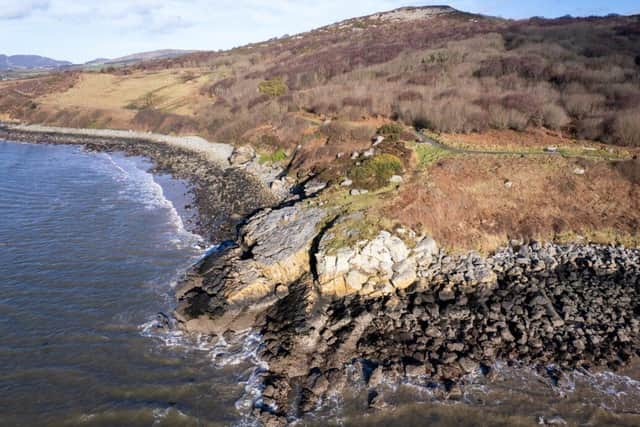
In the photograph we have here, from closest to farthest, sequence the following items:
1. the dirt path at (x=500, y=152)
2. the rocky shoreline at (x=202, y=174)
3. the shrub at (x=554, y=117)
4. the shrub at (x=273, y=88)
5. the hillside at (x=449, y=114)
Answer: the hillside at (x=449, y=114), the dirt path at (x=500, y=152), the rocky shoreline at (x=202, y=174), the shrub at (x=554, y=117), the shrub at (x=273, y=88)

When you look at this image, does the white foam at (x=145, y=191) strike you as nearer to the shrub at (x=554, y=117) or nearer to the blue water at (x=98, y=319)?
the blue water at (x=98, y=319)

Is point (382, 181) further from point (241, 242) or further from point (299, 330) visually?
point (299, 330)

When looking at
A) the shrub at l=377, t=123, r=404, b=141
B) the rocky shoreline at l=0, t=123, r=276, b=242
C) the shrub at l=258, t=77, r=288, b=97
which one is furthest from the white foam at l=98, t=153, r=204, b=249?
the shrub at l=258, t=77, r=288, b=97

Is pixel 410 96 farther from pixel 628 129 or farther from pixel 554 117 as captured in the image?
pixel 628 129

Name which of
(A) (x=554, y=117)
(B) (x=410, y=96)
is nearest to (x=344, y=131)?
(B) (x=410, y=96)

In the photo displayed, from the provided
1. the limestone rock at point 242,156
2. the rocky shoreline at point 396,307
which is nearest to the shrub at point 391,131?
the rocky shoreline at point 396,307

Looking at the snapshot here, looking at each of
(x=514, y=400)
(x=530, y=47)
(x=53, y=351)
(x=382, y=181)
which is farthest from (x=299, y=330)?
(x=530, y=47)
